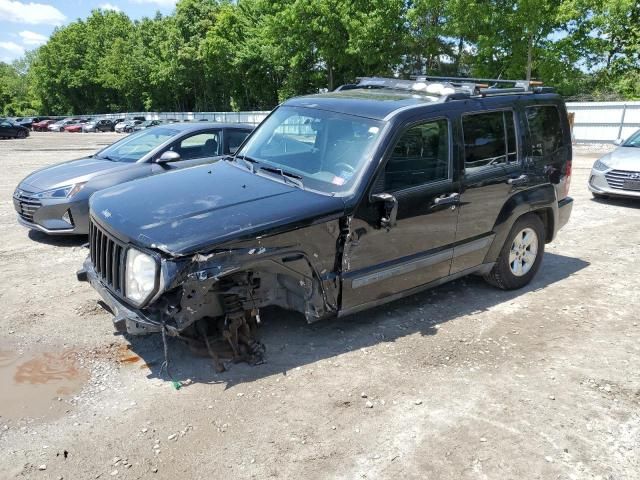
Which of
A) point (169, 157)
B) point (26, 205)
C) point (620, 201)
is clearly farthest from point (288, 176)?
point (620, 201)

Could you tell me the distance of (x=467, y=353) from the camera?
427 cm

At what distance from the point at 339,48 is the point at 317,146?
1370 inches

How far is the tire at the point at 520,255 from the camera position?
17.6 feet

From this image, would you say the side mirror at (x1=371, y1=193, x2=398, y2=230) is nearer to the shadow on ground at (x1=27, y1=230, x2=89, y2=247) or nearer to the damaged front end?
the damaged front end

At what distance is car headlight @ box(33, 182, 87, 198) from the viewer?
21.7 feet

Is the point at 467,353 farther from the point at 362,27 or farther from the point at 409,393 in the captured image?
the point at 362,27

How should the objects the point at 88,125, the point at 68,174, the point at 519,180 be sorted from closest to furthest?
the point at 519,180 → the point at 68,174 → the point at 88,125

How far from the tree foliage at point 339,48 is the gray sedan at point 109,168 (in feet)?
76.2

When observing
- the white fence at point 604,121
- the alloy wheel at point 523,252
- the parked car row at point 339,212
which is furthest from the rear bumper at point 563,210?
the white fence at point 604,121

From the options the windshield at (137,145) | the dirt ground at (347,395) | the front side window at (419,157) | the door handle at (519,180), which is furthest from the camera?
the windshield at (137,145)

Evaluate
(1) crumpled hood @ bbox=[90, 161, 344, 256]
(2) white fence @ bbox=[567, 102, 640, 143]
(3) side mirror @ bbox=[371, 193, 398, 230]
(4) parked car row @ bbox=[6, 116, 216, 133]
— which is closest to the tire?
(3) side mirror @ bbox=[371, 193, 398, 230]

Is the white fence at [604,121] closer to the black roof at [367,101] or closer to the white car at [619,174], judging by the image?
the white car at [619,174]

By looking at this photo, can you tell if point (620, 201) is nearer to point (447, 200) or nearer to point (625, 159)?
point (625, 159)

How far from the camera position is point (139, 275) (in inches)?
137
